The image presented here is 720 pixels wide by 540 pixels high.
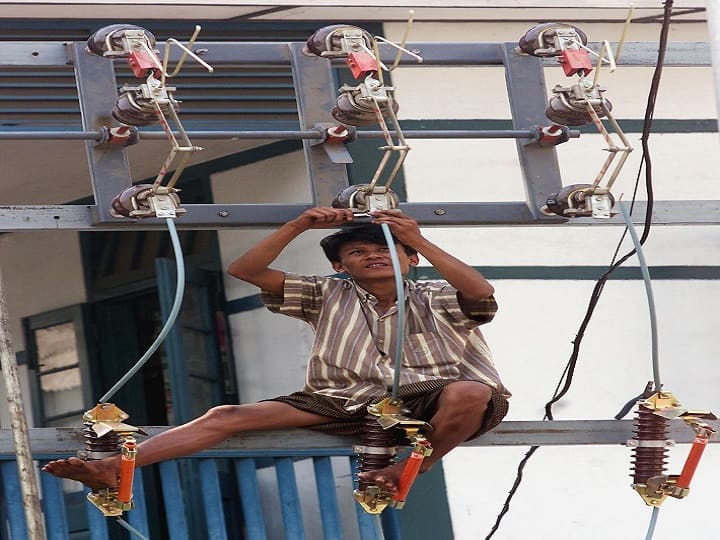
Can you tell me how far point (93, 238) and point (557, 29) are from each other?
152 inches

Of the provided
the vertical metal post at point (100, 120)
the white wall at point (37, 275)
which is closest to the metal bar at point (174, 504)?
the vertical metal post at point (100, 120)

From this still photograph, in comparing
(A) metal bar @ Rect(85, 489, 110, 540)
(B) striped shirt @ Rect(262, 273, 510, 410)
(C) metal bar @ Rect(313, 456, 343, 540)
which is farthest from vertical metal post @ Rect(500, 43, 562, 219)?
(A) metal bar @ Rect(85, 489, 110, 540)

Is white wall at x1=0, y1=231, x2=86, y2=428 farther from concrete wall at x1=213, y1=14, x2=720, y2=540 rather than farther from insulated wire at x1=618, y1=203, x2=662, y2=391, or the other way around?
insulated wire at x1=618, y1=203, x2=662, y2=391

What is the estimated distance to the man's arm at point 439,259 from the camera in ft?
15.5

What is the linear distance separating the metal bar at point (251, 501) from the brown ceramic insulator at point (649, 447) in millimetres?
1323

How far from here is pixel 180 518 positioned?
221 inches

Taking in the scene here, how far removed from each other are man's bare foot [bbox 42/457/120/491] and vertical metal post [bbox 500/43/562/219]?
138 centimetres

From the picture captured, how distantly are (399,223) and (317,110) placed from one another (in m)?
0.47

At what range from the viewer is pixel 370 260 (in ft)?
17.5

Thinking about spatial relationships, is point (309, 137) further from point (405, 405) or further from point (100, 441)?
point (100, 441)

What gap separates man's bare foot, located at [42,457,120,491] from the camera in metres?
4.62

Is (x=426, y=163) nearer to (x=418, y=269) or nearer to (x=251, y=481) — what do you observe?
(x=418, y=269)

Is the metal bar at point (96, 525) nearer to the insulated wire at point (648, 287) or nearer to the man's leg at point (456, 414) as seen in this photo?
the man's leg at point (456, 414)

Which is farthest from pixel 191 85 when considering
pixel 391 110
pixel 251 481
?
pixel 391 110
